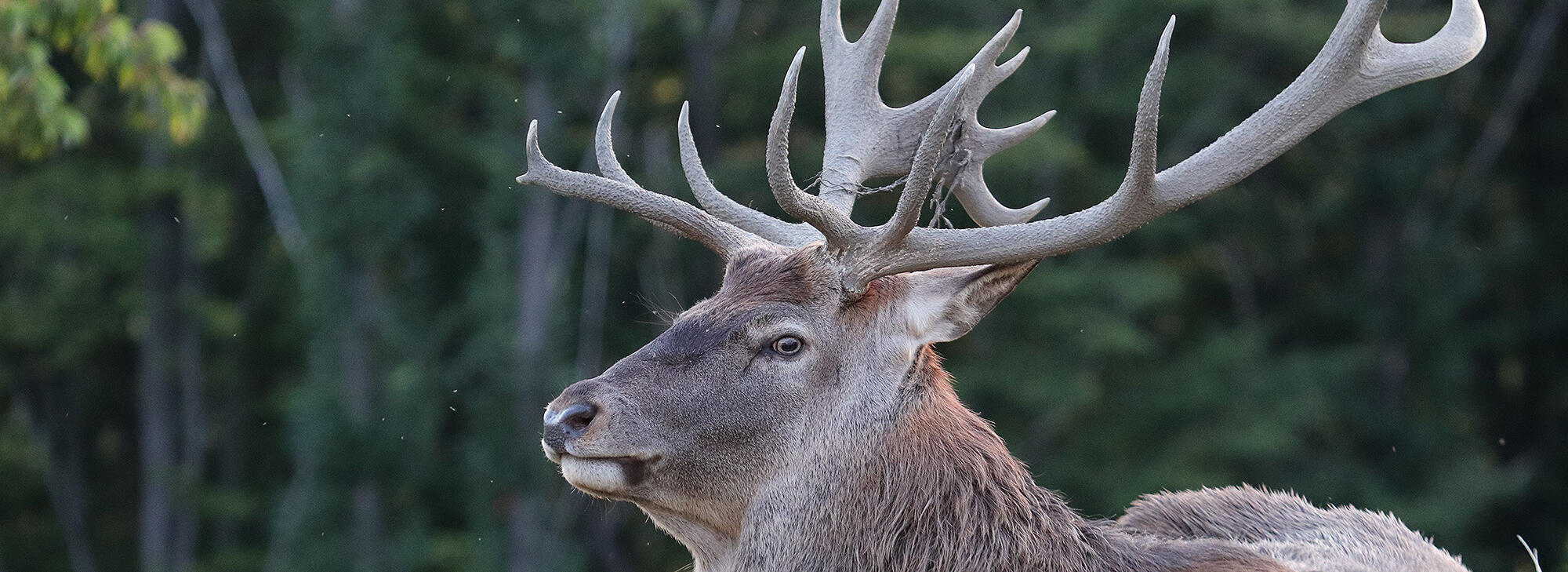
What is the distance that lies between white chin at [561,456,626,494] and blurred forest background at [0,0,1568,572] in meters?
9.64

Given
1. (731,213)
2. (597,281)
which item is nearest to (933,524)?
(731,213)

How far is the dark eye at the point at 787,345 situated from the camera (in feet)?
12.7

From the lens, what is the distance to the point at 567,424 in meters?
3.64

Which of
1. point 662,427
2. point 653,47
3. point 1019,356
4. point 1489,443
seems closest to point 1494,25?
point 1489,443

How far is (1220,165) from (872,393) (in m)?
0.95

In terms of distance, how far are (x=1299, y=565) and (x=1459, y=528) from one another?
39.9 ft

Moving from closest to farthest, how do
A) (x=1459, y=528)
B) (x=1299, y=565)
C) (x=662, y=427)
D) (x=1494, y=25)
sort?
(x=662, y=427), (x=1299, y=565), (x=1459, y=528), (x=1494, y=25)

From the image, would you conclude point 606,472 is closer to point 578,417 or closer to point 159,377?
point 578,417

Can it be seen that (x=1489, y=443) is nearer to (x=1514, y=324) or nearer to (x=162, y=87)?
(x=1514, y=324)

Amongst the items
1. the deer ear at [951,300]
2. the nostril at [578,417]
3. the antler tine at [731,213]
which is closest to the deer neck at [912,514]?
the deer ear at [951,300]

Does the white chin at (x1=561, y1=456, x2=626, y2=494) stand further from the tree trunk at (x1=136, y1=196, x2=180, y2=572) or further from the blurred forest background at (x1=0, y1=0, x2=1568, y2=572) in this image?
the tree trunk at (x1=136, y1=196, x2=180, y2=572)

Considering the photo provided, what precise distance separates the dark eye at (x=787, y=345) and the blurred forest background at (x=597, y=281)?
9.53m

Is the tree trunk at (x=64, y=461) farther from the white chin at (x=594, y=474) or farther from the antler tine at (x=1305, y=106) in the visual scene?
the antler tine at (x=1305, y=106)

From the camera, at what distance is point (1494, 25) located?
55.0 ft
